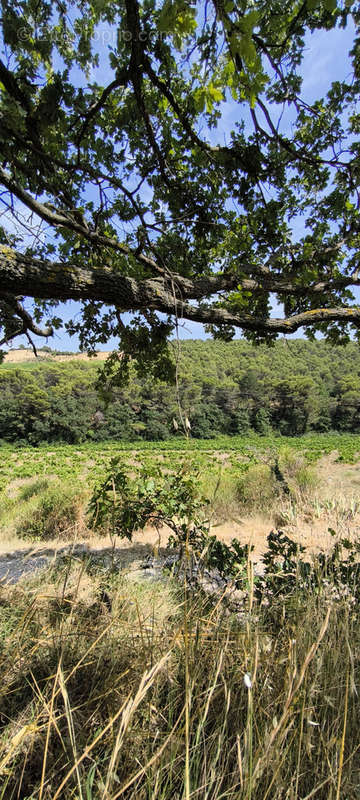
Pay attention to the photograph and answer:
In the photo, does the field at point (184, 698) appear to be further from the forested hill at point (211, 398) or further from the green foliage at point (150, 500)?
the forested hill at point (211, 398)

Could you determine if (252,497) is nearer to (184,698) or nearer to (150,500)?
(150,500)

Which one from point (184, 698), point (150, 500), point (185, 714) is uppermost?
point (185, 714)

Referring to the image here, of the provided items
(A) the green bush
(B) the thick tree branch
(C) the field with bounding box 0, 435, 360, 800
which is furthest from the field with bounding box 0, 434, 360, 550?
(B) the thick tree branch

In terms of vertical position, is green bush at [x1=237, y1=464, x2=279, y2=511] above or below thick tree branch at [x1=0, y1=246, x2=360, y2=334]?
below

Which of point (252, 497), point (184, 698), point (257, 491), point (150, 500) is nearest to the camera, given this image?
point (184, 698)

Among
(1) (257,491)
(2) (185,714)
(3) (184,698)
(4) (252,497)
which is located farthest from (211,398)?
(2) (185,714)

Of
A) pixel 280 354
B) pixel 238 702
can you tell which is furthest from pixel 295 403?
pixel 238 702

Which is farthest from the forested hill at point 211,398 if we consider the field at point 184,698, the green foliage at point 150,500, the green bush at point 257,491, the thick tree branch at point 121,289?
the field at point 184,698

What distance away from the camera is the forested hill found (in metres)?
47.9

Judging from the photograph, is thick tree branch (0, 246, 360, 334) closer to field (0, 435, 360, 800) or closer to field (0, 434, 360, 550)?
field (0, 434, 360, 550)

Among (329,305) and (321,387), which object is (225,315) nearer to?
(329,305)

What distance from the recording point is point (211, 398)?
54.6 metres

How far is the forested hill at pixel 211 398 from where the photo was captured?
4791cm

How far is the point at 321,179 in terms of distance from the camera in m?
3.77
